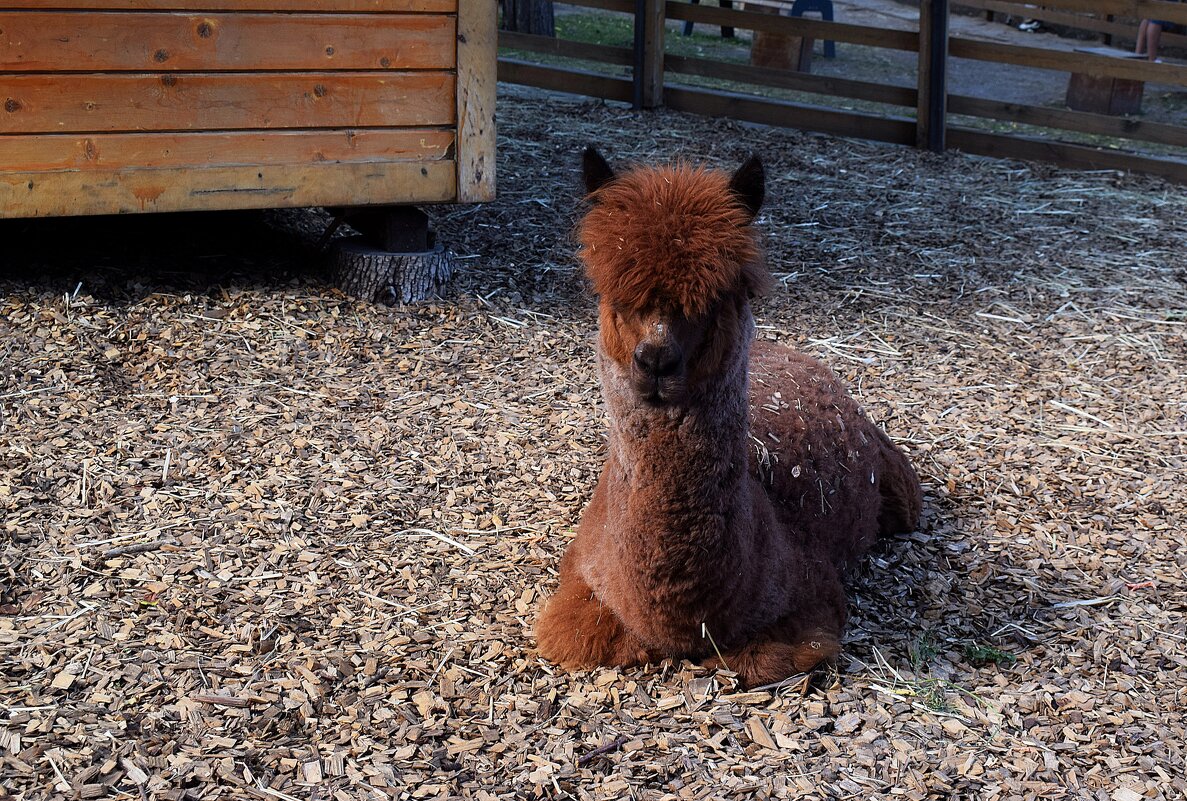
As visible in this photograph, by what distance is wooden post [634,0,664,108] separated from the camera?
12008 millimetres

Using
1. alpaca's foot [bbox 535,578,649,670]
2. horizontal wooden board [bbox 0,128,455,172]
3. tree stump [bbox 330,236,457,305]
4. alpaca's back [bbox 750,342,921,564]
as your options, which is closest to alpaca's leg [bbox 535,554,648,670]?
alpaca's foot [bbox 535,578,649,670]

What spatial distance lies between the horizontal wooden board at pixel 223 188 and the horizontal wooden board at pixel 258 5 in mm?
844

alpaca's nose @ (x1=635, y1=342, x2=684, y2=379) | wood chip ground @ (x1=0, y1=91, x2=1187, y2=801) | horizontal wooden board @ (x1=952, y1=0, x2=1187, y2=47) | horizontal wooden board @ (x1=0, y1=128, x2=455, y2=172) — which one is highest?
horizontal wooden board @ (x1=952, y1=0, x2=1187, y2=47)

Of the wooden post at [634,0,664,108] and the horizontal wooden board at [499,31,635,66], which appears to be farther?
the horizontal wooden board at [499,31,635,66]

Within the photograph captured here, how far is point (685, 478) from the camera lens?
3.39m

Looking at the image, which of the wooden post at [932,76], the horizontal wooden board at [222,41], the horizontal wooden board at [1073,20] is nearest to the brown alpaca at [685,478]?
the horizontal wooden board at [222,41]

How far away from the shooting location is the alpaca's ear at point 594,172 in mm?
3454

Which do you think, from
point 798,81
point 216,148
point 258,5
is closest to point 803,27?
point 798,81

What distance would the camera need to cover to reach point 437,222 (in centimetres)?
834

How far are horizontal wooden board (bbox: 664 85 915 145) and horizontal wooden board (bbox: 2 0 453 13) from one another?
6263 mm

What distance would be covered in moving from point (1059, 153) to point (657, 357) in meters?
9.29

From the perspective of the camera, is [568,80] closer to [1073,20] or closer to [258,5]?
[258,5]

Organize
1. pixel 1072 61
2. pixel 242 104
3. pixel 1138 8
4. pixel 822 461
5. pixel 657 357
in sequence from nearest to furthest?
1. pixel 657 357
2. pixel 822 461
3. pixel 242 104
4. pixel 1138 8
5. pixel 1072 61

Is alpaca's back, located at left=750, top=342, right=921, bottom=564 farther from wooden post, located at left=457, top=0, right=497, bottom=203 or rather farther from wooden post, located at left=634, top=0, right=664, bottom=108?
wooden post, located at left=634, top=0, right=664, bottom=108
